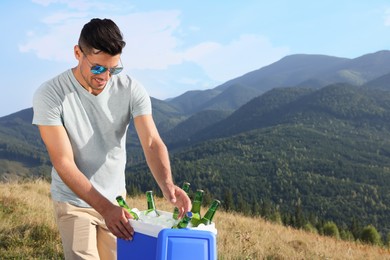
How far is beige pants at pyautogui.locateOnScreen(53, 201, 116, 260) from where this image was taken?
2.76 m

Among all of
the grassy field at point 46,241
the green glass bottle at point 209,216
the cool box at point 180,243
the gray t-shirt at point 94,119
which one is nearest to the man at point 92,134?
the gray t-shirt at point 94,119

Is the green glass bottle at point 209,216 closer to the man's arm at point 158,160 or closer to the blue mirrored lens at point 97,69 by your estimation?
the man's arm at point 158,160

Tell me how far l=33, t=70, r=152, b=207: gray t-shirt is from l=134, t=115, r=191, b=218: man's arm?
89 mm

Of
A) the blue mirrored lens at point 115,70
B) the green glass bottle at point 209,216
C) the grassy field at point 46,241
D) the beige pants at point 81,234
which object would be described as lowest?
the grassy field at point 46,241

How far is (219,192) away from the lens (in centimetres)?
16512

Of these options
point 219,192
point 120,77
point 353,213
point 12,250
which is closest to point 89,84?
point 120,77

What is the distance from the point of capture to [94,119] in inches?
112

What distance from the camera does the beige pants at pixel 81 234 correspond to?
276cm

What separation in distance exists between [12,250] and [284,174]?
180 m

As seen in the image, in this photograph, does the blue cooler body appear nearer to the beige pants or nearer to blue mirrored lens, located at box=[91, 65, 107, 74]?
the beige pants

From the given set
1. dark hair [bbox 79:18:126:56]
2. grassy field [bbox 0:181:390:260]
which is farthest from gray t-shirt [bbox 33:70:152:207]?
grassy field [bbox 0:181:390:260]

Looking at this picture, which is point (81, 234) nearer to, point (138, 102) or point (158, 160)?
point (158, 160)

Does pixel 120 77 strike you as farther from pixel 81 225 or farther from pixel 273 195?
pixel 273 195

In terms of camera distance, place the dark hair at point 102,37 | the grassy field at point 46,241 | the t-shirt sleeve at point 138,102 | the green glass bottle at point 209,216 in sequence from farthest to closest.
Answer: the grassy field at point 46,241, the t-shirt sleeve at point 138,102, the dark hair at point 102,37, the green glass bottle at point 209,216
